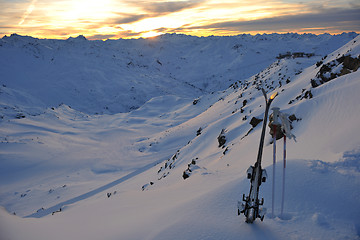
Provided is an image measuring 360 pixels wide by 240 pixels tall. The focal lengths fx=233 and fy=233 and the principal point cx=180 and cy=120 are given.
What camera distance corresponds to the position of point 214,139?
16.6m

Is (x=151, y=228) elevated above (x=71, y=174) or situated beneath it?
elevated above

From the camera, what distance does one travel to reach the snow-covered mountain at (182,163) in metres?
4.19

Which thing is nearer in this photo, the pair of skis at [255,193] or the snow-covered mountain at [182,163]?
the pair of skis at [255,193]

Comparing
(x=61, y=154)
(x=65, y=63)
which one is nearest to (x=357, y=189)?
(x=61, y=154)

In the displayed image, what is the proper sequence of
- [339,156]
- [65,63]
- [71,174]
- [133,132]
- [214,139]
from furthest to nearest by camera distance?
1. [65,63]
2. [133,132]
3. [71,174]
4. [214,139]
5. [339,156]

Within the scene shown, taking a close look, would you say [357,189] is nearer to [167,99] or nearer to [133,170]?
[133,170]

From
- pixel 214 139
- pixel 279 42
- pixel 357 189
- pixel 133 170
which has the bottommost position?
pixel 133 170

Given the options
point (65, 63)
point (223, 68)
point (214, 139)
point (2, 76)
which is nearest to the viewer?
point (214, 139)

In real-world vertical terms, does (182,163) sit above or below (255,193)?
below

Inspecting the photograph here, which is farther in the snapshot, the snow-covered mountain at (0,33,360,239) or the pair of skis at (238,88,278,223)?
the snow-covered mountain at (0,33,360,239)

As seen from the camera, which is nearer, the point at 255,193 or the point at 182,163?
the point at 255,193

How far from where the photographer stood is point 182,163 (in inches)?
577

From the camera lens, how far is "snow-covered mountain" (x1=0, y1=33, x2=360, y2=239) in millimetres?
4191

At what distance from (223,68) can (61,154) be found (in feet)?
366
